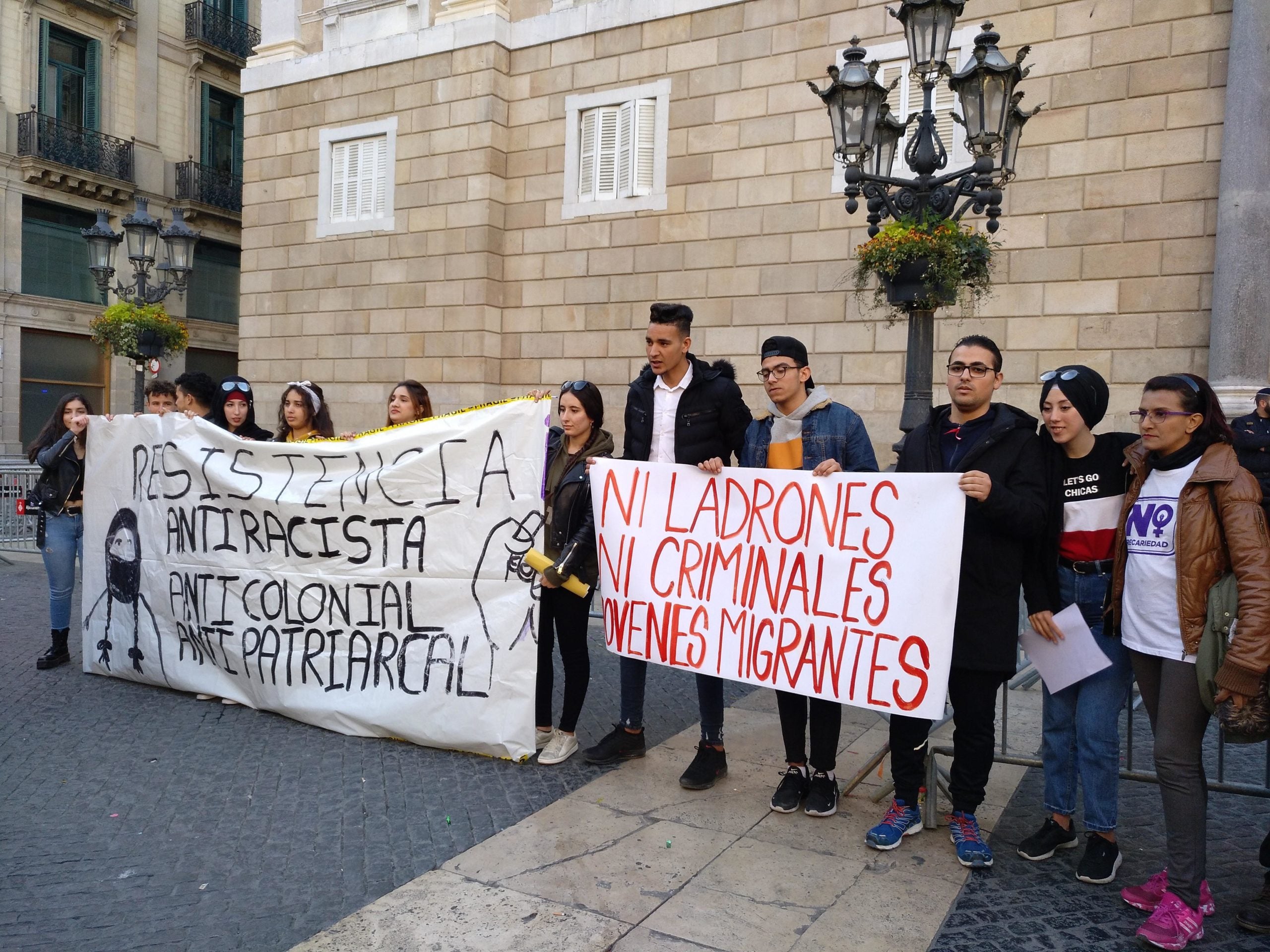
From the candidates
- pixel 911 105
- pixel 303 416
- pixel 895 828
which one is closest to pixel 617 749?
pixel 895 828

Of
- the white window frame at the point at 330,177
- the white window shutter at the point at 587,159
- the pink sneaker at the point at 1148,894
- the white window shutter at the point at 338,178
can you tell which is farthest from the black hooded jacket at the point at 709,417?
the white window shutter at the point at 338,178

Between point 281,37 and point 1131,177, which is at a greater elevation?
point 281,37

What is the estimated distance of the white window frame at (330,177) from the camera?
15.1 m

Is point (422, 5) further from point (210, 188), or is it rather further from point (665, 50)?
point (210, 188)

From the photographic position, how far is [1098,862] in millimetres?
3705

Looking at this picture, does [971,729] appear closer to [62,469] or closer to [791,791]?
[791,791]

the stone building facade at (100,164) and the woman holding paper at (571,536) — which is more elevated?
the stone building facade at (100,164)

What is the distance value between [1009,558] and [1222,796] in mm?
1974

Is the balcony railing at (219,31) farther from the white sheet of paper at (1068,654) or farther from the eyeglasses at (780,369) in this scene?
the white sheet of paper at (1068,654)

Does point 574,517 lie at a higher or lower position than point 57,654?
higher

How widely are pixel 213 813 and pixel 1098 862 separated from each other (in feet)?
11.8

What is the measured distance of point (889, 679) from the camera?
13.0 ft

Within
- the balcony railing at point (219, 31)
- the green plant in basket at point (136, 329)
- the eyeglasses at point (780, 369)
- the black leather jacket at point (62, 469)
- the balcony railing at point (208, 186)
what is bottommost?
the black leather jacket at point (62, 469)

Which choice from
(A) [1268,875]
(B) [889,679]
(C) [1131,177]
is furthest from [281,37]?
(A) [1268,875]
